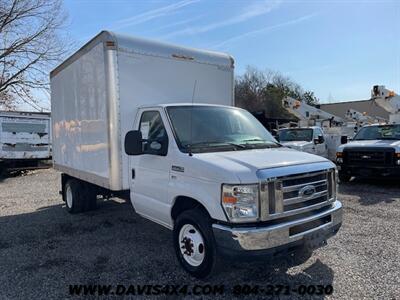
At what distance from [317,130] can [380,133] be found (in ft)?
10.4

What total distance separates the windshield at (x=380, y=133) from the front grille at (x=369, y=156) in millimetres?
1169

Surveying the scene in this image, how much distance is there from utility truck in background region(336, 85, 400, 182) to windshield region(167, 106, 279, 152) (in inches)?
250

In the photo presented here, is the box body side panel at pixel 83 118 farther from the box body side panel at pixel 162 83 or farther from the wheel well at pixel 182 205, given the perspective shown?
the wheel well at pixel 182 205

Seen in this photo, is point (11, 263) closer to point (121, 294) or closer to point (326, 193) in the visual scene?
point (121, 294)

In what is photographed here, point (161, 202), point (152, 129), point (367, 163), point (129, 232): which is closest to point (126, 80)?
point (152, 129)

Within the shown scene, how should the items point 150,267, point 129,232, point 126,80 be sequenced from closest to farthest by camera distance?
1. point 150,267
2. point 126,80
3. point 129,232

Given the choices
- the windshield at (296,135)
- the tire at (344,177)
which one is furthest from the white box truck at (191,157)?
the windshield at (296,135)

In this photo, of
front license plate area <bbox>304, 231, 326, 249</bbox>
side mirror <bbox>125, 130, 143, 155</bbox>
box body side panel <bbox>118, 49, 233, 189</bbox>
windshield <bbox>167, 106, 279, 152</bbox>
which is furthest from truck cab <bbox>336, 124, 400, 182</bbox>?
side mirror <bbox>125, 130, 143, 155</bbox>

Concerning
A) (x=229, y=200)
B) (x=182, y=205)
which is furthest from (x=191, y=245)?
(x=229, y=200)

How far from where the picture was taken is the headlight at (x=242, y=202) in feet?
12.0

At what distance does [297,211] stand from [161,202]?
1831 mm

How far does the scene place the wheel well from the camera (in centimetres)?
438

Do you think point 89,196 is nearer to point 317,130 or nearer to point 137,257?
point 137,257

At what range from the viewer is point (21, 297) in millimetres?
4023
